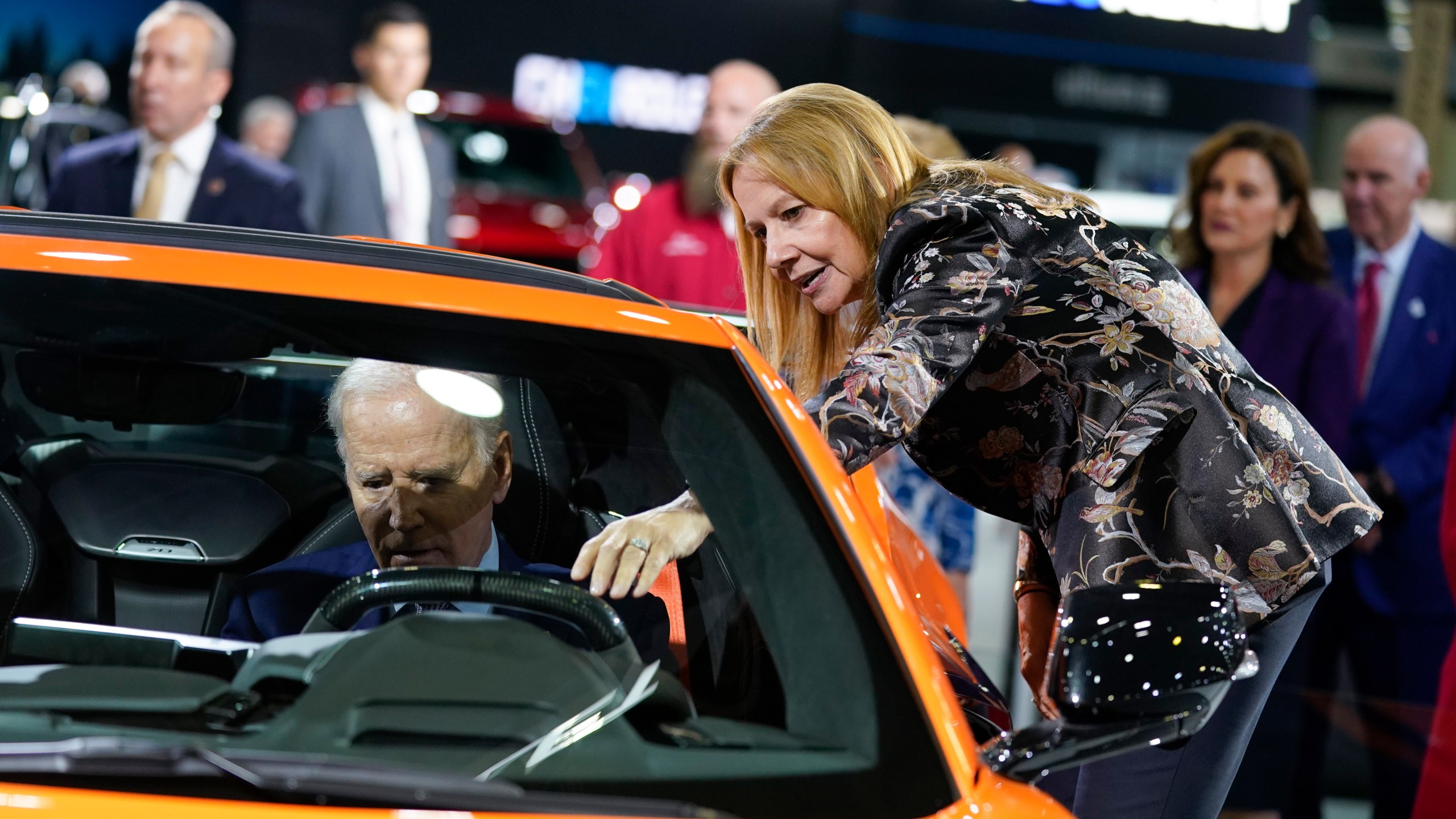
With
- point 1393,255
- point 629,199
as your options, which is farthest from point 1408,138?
point 629,199

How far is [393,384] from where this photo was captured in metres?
1.77

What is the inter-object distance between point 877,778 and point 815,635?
0.20 meters

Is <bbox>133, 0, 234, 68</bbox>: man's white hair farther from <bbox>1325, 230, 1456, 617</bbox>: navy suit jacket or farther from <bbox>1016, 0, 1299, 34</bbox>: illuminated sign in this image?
<bbox>1016, 0, 1299, 34</bbox>: illuminated sign

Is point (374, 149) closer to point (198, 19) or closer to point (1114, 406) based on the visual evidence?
point (198, 19)

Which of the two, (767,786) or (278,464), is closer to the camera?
(767,786)

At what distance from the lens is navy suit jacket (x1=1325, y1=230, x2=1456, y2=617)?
4.23m

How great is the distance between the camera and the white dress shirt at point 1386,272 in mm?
4578

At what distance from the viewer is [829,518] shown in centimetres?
158

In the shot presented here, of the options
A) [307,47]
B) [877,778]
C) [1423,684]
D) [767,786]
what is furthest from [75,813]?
[307,47]

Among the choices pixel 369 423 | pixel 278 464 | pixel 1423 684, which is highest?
pixel 369 423

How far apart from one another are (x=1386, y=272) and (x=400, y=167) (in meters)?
3.61

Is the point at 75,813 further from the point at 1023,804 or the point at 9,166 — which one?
the point at 9,166

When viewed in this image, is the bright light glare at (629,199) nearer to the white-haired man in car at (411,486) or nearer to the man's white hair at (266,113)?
the white-haired man in car at (411,486)

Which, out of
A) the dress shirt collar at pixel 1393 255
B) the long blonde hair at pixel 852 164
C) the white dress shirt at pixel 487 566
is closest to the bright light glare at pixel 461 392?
the white dress shirt at pixel 487 566
